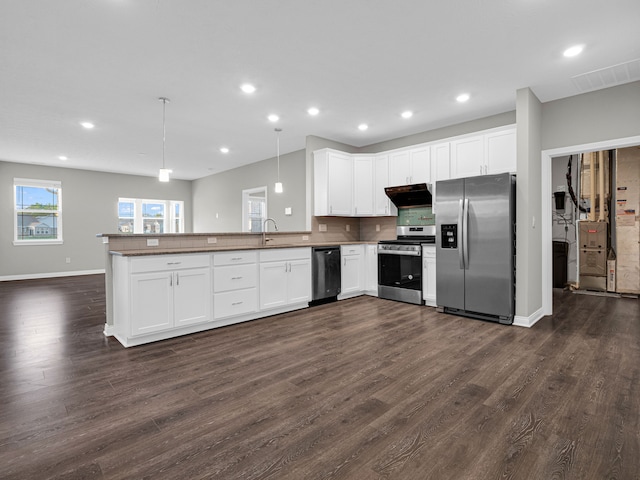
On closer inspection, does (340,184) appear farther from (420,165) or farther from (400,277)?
(400,277)

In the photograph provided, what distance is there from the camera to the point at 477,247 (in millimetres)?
3982

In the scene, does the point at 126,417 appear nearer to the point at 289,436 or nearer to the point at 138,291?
the point at 289,436

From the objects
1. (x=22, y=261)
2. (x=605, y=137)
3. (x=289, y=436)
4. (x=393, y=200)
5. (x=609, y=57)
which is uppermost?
(x=609, y=57)

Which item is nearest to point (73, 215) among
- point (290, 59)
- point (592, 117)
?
point (290, 59)

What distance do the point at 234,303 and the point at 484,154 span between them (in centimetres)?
363

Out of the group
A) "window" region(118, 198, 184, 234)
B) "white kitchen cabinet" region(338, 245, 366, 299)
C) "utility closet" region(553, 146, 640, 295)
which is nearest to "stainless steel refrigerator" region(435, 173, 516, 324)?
"white kitchen cabinet" region(338, 245, 366, 299)

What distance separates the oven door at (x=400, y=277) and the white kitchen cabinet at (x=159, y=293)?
2.67 m

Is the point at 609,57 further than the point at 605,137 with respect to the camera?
No

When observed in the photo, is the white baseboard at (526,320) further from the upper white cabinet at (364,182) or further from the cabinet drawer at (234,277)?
the cabinet drawer at (234,277)

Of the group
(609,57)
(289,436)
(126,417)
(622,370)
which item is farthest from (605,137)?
(126,417)

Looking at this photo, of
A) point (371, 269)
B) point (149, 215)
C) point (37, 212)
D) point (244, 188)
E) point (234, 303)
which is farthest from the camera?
point (149, 215)

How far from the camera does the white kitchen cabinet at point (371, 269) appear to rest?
5.35 meters

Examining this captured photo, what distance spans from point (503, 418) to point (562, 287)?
539 cm

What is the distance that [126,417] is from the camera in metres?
1.98
